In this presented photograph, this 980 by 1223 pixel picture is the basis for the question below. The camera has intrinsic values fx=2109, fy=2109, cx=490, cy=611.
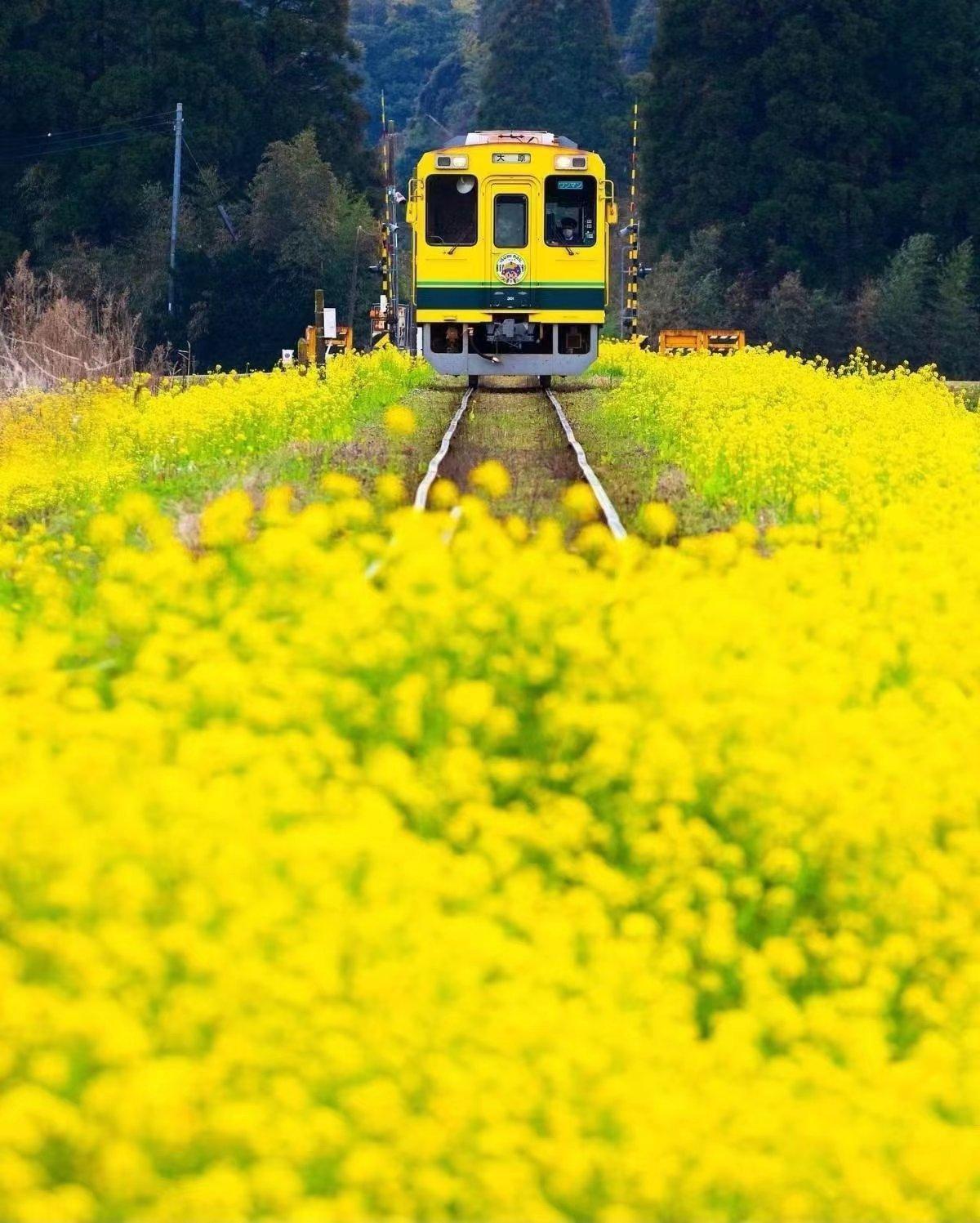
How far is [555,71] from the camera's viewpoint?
78.2m

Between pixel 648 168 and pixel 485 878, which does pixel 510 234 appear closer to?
pixel 485 878

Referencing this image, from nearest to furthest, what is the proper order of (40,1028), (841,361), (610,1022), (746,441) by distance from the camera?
(40,1028)
(610,1022)
(746,441)
(841,361)

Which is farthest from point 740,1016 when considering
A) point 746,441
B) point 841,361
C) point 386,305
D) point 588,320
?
point 841,361

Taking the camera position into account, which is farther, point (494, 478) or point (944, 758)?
point (494, 478)

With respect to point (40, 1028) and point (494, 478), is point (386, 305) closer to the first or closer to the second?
point (494, 478)

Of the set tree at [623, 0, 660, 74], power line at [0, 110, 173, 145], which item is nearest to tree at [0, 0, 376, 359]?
power line at [0, 110, 173, 145]

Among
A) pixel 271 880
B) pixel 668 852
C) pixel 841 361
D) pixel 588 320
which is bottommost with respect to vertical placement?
pixel 841 361

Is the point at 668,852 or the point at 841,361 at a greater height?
the point at 668,852

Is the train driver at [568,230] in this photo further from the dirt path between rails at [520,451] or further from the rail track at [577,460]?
the rail track at [577,460]

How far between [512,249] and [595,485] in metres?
11.5

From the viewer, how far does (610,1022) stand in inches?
175

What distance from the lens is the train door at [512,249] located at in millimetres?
23469

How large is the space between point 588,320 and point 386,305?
11.2m

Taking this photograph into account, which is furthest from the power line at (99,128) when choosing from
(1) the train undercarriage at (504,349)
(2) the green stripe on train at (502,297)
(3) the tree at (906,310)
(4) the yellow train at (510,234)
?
(2) the green stripe on train at (502,297)
